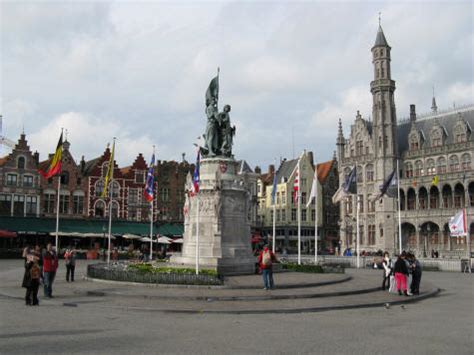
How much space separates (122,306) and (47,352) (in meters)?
6.35

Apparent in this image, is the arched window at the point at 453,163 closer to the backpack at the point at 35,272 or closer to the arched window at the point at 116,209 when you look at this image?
the arched window at the point at 116,209

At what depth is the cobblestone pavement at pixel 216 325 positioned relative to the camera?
34.6 feet

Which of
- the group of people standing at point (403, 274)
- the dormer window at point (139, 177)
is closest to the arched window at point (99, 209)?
the dormer window at point (139, 177)

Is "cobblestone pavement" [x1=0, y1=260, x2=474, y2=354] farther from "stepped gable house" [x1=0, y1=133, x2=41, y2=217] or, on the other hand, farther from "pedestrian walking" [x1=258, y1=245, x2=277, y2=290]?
"stepped gable house" [x1=0, y1=133, x2=41, y2=217]

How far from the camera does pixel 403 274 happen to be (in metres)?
20.2

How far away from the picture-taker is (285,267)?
29391 mm

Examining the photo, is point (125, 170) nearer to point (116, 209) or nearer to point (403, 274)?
point (116, 209)

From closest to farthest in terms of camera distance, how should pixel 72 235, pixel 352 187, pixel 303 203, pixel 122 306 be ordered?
1. pixel 122 306
2. pixel 352 187
3. pixel 72 235
4. pixel 303 203

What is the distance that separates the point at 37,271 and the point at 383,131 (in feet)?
194

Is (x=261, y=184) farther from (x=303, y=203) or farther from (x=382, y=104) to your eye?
(x=382, y=104)

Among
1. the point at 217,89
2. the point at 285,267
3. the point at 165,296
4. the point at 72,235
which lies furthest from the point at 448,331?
the point at 72,235

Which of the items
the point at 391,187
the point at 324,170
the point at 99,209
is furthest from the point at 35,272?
the point at 324,170

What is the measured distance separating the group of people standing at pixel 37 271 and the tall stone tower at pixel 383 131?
54357 mm

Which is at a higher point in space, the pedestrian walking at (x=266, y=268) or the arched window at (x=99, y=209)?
the arched window at (x=99, y=209)
